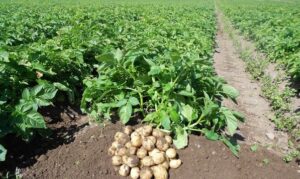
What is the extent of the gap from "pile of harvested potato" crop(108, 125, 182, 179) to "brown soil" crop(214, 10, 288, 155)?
1.26m

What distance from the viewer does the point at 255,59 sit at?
9055 millimetres

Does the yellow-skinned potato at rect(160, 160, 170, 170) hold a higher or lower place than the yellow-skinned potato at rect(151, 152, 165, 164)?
lower

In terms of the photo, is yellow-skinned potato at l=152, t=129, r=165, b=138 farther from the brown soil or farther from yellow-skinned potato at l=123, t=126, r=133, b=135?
the brown soil

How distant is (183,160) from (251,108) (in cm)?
251

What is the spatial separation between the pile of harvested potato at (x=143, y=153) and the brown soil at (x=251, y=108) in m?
1.26

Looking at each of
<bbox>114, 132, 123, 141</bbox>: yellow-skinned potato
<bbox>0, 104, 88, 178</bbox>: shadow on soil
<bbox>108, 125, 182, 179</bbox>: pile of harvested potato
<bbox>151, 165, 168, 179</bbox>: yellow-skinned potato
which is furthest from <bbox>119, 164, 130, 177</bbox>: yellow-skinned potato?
<bbox>0, 104, 88, 178</bbox>: shadow on soil

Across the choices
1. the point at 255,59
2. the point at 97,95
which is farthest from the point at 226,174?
the point at 255,59

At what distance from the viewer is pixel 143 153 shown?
3.20 m

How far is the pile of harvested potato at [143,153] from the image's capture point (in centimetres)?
309

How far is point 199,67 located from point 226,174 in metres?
1.40

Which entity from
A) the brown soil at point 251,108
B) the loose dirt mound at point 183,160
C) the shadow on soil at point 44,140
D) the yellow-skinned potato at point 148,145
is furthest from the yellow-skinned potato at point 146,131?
the brown soil at point 251,108

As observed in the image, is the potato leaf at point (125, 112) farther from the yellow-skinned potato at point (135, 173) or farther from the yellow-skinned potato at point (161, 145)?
the yellow-skinned potato at point (135, 173)

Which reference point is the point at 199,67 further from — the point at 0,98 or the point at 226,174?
the point at 0,98

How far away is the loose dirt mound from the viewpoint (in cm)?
313
